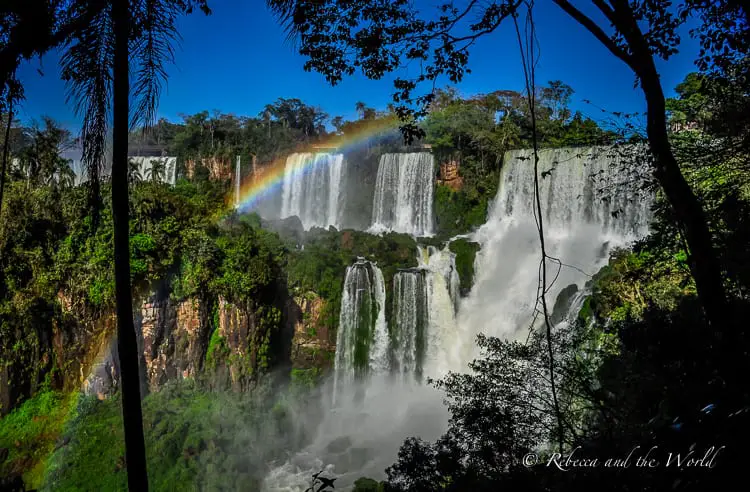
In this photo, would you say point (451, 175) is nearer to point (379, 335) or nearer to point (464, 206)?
point (464, 206)

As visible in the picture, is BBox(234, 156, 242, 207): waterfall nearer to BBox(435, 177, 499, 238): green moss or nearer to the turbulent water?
BBox(435, 177, 499, 238): green moss

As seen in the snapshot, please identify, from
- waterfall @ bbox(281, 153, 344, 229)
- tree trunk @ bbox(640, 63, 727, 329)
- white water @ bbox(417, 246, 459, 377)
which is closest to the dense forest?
tree trunk @ bbox(640, 63, 727, 329)

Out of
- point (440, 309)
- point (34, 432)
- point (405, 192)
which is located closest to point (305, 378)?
point (440, 309)

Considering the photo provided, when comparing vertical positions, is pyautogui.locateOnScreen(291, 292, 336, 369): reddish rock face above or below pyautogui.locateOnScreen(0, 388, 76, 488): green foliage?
above

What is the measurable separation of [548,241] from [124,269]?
53.9ft

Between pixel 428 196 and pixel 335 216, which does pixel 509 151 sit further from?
pixel 335 216

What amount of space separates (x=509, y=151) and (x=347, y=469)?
15.0m

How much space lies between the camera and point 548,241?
1727 cm

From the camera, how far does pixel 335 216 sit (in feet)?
80.7

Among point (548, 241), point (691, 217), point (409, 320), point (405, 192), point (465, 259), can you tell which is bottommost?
point (409, 320)

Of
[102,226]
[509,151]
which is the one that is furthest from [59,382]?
[509,151]

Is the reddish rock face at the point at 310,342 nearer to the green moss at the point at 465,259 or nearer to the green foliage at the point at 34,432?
the green moss at the point at 465,259

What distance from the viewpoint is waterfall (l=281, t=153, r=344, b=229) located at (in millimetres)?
24406

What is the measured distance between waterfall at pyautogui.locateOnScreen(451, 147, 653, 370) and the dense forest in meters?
0.81
